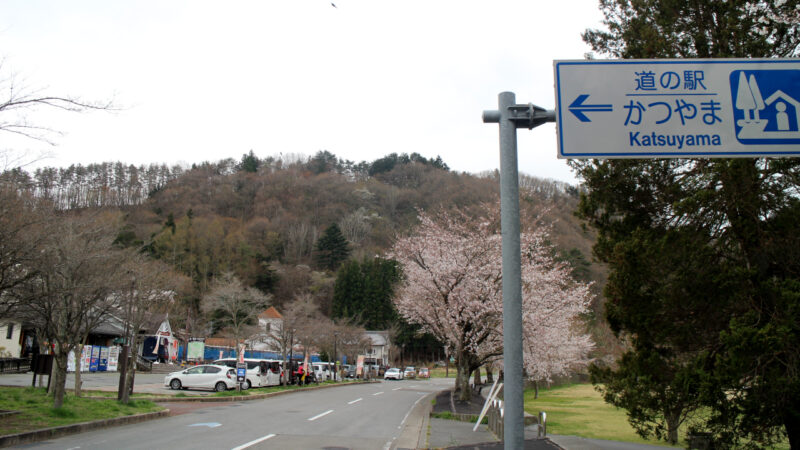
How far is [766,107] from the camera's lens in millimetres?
4254

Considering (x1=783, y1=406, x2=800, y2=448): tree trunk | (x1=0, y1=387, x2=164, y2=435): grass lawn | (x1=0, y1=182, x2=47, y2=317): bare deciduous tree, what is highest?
(x1=0, y1=182, x2=47, y2=317): bare deciduous tree

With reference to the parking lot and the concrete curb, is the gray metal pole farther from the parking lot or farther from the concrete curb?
the parking lot

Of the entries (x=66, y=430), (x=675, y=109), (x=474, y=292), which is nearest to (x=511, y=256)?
(x=675, y=109)

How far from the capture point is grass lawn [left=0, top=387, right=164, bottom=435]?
11.2 meters

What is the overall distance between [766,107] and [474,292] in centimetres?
1631

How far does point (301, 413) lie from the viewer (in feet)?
57.7

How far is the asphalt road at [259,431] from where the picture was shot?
10500mm

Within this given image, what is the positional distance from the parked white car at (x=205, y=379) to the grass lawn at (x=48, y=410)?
29.8ft

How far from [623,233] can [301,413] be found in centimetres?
1229

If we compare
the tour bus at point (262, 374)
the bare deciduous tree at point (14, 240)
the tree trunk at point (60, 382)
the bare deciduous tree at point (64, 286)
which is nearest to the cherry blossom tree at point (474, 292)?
the tour bus at point (262, 374)

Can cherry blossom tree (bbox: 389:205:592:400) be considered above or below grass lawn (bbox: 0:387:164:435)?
above

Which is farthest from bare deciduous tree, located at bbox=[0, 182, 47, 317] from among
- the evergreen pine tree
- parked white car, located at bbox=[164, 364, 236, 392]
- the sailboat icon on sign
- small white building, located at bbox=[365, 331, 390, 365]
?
the evergreen pine tree

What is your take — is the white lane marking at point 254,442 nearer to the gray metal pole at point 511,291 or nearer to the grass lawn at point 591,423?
the gray metal pole at point 511,291

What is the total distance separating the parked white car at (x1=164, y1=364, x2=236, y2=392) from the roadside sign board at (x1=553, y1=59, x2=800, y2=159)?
24927 millimetres
